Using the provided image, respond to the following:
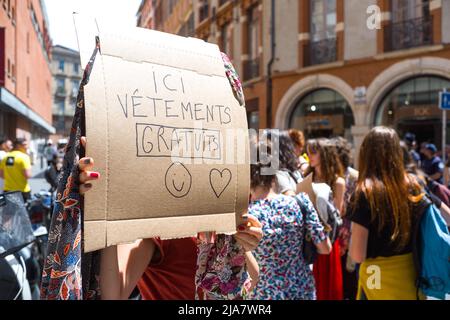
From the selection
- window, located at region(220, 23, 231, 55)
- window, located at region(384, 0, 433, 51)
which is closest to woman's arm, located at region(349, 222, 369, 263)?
window, located at region(384, 0, 433, 51)

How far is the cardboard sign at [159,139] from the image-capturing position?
107cm

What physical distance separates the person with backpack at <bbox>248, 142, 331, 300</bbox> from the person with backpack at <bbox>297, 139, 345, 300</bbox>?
2.07ft

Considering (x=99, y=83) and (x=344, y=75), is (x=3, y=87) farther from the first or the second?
(x=344, y=75)

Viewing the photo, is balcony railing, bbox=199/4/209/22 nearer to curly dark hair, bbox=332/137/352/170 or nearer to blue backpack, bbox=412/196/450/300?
curly dark hair, bbox=332/137/352/170

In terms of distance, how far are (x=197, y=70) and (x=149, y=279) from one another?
705mm

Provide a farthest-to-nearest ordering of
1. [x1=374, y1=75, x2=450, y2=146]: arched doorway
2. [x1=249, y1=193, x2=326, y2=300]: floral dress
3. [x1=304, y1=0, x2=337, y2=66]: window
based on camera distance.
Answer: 1. [x1=304, y1=0, x2=337, y2=66]: window
2. [x1=374, y1=75, x2=450, y2=146]: arched doorway
3. [x1=249, y1=193, x2=326, y2=300]: floral dress

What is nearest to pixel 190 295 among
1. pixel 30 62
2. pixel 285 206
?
pixel 285 206

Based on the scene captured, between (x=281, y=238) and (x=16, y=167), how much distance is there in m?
5.09

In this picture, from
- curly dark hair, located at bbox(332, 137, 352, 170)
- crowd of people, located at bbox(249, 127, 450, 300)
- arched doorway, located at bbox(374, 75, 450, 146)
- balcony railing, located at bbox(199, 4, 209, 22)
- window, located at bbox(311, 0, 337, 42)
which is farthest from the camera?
balcony railing, located at bbox(199, 4, 209, 22)

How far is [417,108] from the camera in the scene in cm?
1207

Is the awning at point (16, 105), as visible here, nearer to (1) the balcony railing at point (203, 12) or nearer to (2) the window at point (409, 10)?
(2) the window at point (409, 10)

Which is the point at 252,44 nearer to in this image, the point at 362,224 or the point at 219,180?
the point at 362,224

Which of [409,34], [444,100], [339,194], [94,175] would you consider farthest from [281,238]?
[409,34]

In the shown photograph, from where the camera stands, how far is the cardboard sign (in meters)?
1.07
